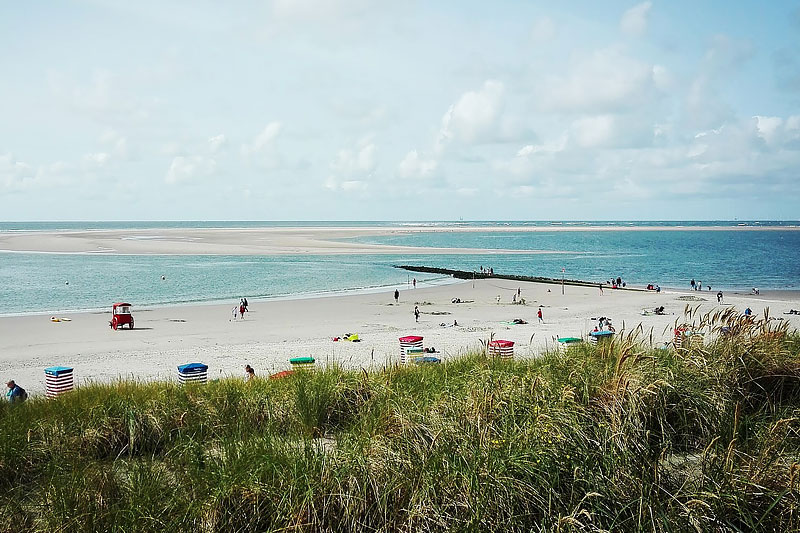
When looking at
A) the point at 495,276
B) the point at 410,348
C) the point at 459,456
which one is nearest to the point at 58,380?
the point at 410,348

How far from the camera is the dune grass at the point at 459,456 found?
4.04 meters

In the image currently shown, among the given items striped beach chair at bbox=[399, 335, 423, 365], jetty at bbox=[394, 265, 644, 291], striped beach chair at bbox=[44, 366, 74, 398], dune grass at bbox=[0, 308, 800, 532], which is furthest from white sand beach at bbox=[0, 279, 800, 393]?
dune grass at bbox=[0, 308, 800, 532]

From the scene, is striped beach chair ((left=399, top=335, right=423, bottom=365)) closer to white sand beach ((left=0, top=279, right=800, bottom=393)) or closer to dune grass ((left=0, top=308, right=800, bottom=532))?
white sand beach ((left=0, top=279, right=800, bottom=393))

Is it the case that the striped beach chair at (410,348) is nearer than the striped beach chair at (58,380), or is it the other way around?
the striped beach chair at (58,380)

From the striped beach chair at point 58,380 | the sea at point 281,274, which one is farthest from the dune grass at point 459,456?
the sea at point 281,274

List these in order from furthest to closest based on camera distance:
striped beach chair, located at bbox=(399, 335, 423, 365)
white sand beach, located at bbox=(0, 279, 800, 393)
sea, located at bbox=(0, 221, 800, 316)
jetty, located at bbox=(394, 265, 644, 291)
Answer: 1. jetty, located at bbox=(394, 265, 644, 291)
2. sea, located at bbox=(0, 221, 800, 316)
3. white sand beach, located at bbox=(0, 279, 800, 393)
4. striped beach chair, located at bbox=(399, 335, 423, 365)

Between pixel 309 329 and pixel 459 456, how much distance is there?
24584 mm

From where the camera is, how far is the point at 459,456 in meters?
4.48

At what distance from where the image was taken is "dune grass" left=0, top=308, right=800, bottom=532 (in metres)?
4.04

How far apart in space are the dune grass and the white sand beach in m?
8.40

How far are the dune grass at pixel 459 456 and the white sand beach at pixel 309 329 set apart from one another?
Answer: 8.40 metres

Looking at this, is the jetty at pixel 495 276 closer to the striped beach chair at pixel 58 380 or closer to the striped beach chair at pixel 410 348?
the striped beach chair at pixel 410 348

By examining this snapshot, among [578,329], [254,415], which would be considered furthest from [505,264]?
[254,415]

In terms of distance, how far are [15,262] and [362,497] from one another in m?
71.9
